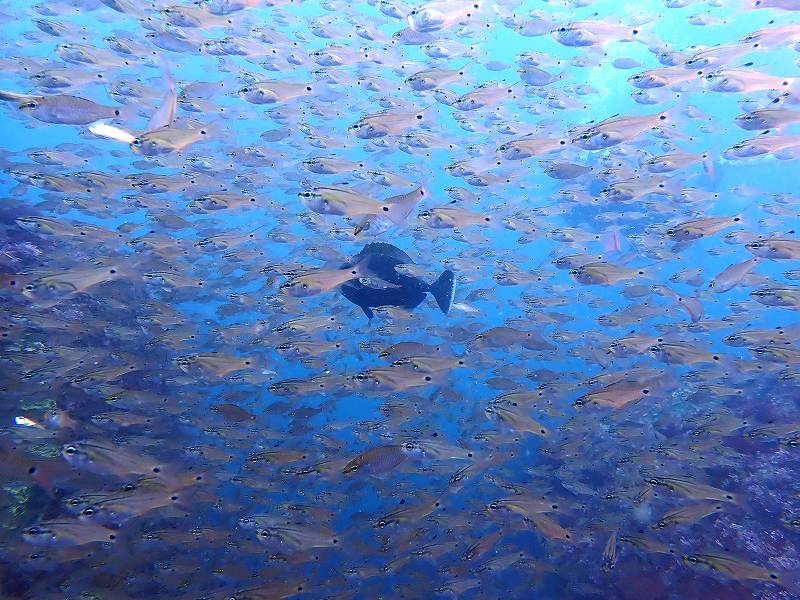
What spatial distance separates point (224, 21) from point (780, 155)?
10.8 metres

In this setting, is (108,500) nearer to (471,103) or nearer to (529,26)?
(471,103)

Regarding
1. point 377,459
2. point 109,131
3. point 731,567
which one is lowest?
point 731,567

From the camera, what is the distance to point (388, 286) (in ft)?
27.7

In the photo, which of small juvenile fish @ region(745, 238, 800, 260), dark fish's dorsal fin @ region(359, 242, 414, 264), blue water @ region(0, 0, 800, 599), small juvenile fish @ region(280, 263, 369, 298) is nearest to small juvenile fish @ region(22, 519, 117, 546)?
blue water @ region(0, 0, 800, 599)

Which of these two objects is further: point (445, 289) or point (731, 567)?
point (445, 289)

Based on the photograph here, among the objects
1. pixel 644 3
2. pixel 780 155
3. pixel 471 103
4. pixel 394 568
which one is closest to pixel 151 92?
pixel 471 103

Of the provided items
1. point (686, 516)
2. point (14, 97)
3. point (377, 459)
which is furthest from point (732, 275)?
point (14, 97)

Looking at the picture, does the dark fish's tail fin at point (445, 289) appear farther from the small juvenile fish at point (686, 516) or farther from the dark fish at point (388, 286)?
the small juvenile fish at point (686, 516)

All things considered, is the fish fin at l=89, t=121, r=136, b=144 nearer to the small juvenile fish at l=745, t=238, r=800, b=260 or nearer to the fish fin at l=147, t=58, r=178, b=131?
the fish fin at l=147, t=58, r=178, b=131

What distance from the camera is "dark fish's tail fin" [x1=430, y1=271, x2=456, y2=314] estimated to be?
359 inches

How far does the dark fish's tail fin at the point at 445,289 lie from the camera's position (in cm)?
911

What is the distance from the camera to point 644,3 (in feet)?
114

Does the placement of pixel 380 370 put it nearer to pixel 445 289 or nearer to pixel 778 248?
pixel 445 289

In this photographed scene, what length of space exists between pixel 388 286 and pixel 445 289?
131 centimetres
